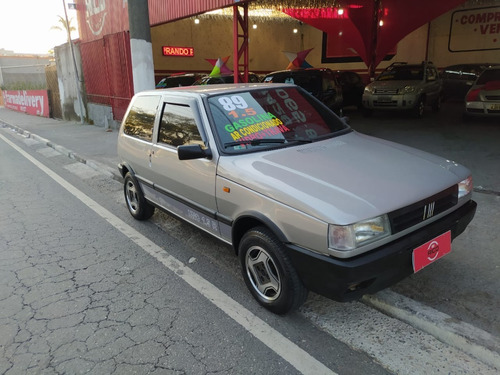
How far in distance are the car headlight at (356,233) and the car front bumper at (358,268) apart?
89 millimetres

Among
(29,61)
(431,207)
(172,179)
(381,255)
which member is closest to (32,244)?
(172,179)

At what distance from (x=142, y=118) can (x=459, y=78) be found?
16527 mm

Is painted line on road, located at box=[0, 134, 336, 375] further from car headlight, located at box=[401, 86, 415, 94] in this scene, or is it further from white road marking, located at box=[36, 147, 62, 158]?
car headlight, located at box=[401, 86, 415, 94]

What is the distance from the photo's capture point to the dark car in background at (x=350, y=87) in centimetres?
1523

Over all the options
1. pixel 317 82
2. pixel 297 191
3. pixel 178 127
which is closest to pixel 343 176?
pixel 297 191

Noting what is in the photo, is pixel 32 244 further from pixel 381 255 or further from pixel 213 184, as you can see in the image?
pixel 381 255

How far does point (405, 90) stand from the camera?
11.4 meters

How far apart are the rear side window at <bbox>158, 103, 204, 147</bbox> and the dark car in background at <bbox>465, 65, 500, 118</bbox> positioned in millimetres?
9303

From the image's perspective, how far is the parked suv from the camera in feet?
37.5

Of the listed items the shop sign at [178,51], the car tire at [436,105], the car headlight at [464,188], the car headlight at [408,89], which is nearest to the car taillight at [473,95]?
the car headlight at [408,89]

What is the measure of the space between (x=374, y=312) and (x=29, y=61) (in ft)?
147

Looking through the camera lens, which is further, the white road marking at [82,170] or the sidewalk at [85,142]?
the sidewalk at [85,142]

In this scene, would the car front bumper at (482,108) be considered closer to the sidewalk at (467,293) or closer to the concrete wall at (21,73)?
the sidewalk at (467,293)

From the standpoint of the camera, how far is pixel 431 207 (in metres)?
2.72
